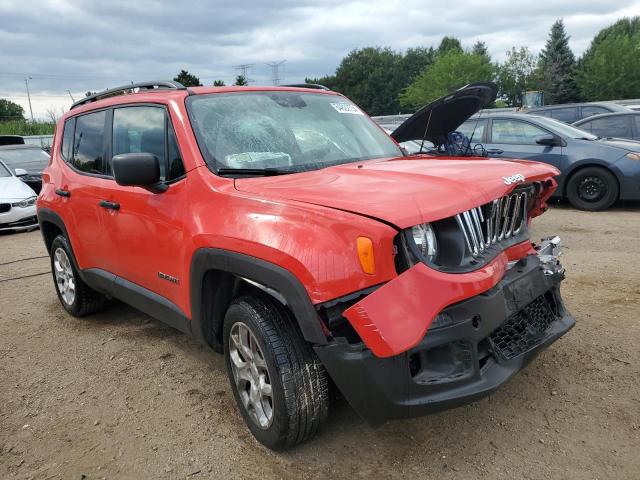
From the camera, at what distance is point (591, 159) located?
321 inches

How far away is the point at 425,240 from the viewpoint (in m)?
2.25

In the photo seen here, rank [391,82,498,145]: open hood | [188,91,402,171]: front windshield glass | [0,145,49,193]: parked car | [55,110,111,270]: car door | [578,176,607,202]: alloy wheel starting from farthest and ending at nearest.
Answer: [0,145,49,193]: parked car
[578,176,607,202]: alloy wheel
[391,82,498,145]: open hood
[55,110,111,270]: car door
[188,91,402,171]: front windshield glass

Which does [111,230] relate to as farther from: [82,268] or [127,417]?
[127,417]

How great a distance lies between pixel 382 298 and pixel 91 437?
6.37ft

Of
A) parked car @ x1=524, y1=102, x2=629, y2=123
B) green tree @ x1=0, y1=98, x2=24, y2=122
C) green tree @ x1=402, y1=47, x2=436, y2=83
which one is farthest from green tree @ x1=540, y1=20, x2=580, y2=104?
green tree @ x1=0, y1=98, x2=24, y2=122

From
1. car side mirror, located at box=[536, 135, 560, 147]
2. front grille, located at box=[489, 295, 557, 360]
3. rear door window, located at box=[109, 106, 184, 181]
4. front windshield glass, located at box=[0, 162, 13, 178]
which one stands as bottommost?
front windshield glass, located at box=[0, 162, 13, 178]

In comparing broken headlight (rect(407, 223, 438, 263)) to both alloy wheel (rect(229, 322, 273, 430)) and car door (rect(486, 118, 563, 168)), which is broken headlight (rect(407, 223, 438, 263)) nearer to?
alloy wheel (rect(229, 322, 273, 430))

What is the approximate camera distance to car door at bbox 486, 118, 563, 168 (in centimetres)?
848

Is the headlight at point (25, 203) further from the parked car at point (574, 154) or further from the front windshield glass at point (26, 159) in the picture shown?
the parked car at point (574, 154)

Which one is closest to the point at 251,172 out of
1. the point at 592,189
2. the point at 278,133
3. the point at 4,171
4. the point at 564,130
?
the point at 278,133

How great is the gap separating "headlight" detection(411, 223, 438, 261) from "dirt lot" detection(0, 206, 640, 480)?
1037mm

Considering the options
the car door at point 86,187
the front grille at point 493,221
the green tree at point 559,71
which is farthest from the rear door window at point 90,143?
the green tree at point 559,71

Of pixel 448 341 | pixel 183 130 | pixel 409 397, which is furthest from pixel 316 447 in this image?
pixel 183 130

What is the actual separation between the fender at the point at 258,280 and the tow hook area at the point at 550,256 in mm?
1336
